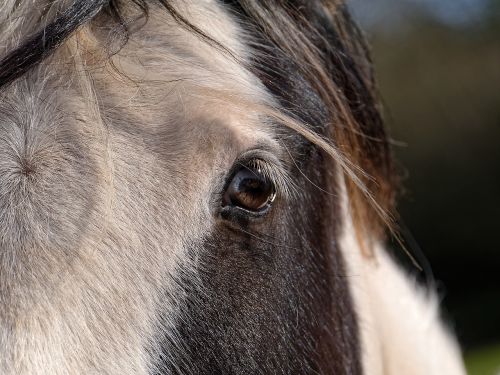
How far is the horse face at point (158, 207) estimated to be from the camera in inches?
39.6

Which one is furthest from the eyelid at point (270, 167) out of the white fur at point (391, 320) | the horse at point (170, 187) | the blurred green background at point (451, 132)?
the blurred green background at point (451, 132)

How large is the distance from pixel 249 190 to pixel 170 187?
0.14 m

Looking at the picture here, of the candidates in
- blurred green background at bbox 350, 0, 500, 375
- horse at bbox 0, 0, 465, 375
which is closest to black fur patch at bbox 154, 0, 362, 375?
horse at bbox 0, 0, 465, 375

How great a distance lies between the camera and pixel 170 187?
1.14 metres

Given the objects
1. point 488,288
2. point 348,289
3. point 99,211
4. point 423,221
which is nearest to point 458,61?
point 423,221

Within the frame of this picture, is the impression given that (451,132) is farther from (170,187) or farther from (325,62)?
(170,187)

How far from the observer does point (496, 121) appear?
28.8 ft

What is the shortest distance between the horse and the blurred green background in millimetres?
7266

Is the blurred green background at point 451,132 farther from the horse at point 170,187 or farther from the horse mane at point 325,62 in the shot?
the horse at point 170,187

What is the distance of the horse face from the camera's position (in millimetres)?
1005

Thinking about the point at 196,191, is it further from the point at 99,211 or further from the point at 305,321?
the point at 305,321

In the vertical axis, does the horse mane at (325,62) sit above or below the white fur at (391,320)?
above

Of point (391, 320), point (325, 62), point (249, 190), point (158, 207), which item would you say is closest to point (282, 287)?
point (249, 190)

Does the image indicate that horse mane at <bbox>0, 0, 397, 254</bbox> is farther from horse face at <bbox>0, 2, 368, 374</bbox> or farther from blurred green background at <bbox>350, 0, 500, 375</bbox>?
blurred green background at <bbox>350, 0, 500, 375</bbox>
